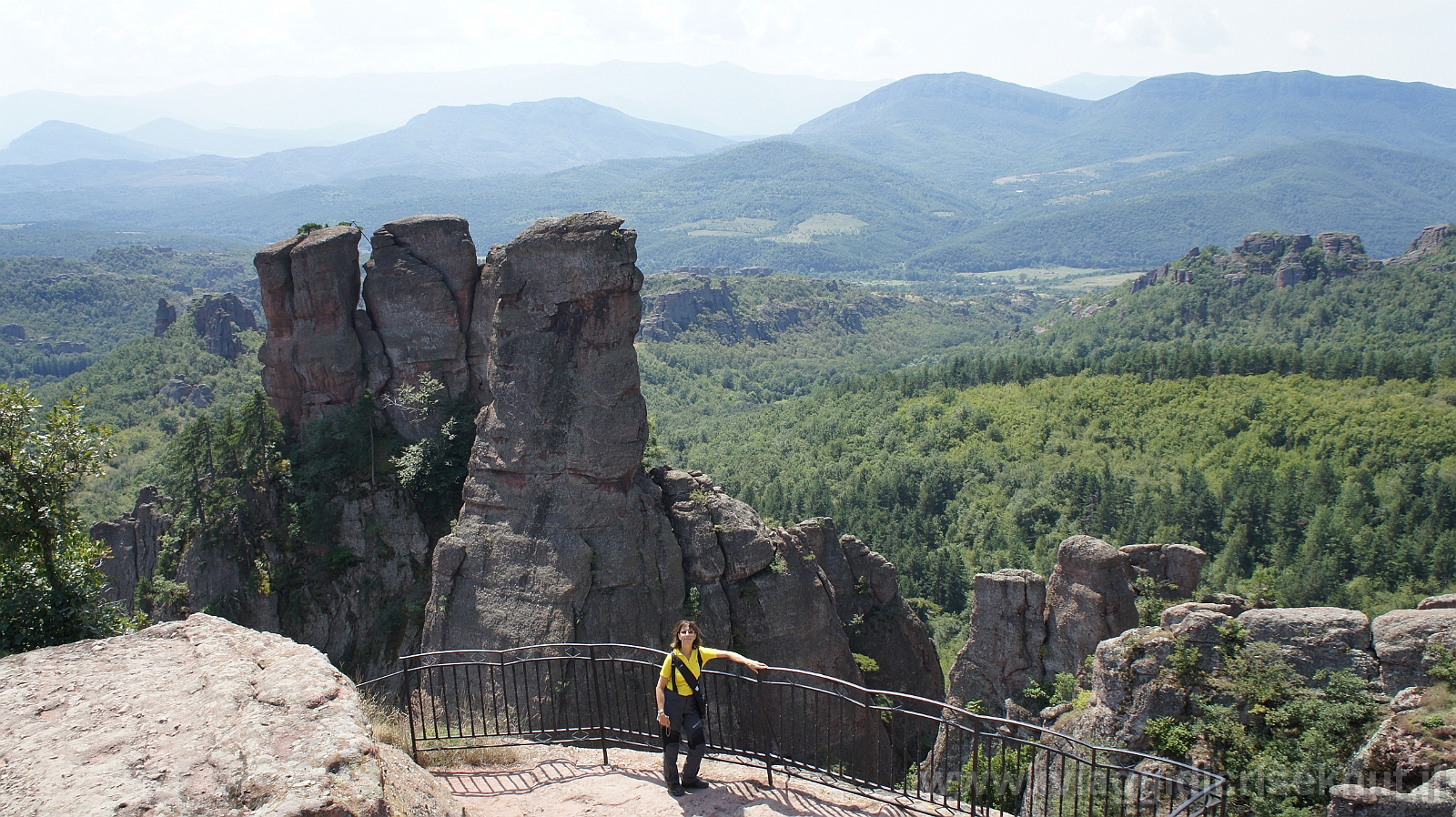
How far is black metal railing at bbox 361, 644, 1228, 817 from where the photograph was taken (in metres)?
12.6

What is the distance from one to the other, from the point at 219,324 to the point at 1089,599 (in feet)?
268

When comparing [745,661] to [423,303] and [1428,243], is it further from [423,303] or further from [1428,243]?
[1428,243]

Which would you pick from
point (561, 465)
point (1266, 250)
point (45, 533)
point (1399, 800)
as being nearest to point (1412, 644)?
point (1399, 800)

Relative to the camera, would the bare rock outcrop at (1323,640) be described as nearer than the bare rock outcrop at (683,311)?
Yes

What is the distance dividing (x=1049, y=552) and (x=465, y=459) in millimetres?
44339

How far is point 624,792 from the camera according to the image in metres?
12.7

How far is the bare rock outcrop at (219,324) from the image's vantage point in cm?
8025

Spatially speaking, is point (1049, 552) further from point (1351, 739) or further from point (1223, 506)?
point (1351, 739)

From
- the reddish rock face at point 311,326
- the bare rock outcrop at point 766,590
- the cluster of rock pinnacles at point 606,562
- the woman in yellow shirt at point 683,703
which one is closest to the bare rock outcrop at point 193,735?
the woman in yellow shirt at point 683,703

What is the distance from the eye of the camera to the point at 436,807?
1070cm

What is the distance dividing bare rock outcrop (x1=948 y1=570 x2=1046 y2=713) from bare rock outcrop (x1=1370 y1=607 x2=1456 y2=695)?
10.9 metres

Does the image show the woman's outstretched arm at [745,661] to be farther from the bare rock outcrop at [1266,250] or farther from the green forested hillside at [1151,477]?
the bare rock outcrop at [1266,250]

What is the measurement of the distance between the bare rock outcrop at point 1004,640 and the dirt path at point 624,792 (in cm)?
1324

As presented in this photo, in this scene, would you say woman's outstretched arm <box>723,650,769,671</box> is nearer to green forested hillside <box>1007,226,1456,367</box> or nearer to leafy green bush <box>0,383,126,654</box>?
leafy green bush <box>0,383,126,654</box>
